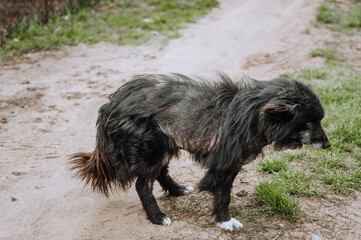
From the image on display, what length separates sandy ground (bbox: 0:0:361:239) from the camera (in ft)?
11.1

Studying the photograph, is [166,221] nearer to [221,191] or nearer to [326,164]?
[221,191]

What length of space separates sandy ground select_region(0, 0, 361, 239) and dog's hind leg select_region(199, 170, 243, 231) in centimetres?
11

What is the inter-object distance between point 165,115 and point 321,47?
6122 millimetres

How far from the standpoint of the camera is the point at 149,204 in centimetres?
341

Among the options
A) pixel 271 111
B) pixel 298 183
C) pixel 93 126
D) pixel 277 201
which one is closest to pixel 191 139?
pixel 271 111

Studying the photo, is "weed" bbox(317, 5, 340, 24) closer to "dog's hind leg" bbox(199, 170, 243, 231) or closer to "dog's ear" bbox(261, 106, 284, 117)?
"dog's ear" bbox(261, 106, 284, 117)

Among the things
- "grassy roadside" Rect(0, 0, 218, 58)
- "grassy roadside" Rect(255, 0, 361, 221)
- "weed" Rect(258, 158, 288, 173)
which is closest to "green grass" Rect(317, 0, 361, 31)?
"grassy roadside" Rect(0, 0, 218, 58)

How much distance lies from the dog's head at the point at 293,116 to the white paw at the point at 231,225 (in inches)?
34.0

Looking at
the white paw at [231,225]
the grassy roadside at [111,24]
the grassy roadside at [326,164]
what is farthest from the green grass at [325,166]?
the grassy roadside at [111,24]

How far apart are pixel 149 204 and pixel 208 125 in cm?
101

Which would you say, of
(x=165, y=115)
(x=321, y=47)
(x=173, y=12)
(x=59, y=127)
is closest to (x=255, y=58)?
(x=321, y=47)

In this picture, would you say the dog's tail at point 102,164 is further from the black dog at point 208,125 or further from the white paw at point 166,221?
the white paw at point 166,221

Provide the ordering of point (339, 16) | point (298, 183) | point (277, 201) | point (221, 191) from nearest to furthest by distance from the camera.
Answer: point (221, 191), point (277, 201), point (298, 183), point (339, 16)

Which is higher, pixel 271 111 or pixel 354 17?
pixel 271 111
